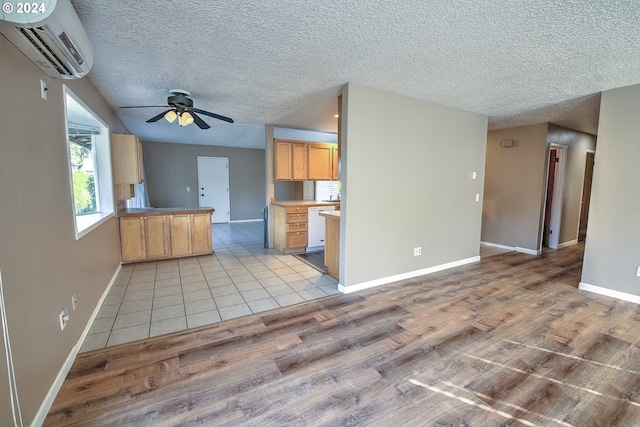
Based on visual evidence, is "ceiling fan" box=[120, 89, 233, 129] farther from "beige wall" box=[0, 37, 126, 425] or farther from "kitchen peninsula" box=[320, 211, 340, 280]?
"kitchen peninsula" box=[320, 211, 340, 280]

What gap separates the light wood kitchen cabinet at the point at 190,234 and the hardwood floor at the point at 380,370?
253 cm

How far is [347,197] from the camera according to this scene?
3.05 metres

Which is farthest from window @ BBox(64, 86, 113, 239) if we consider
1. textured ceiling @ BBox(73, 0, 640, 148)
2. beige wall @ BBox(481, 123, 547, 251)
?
beige wall @ BBox(481, 123, 547, 251)

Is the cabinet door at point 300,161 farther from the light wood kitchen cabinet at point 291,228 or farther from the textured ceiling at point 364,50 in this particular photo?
the textured ceiling at point 364,50

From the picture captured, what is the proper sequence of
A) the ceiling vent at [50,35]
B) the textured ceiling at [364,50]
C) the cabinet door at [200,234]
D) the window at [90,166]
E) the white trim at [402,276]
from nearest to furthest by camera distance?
the ceiling vent at [50,35], the textured ceiling at [364,50], the window at [90,166], the white trim at [402,276], the cabinet door at [200,234]

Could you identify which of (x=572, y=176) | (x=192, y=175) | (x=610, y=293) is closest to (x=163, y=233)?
(x=192, y=175)

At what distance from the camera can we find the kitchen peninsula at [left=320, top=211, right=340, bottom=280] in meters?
3.57

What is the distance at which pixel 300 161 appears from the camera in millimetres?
5363

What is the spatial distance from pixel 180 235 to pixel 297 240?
195 centimetres

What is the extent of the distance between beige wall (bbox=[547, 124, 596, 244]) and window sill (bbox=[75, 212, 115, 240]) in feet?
23.1

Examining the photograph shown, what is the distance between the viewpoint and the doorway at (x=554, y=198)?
5.18 metres

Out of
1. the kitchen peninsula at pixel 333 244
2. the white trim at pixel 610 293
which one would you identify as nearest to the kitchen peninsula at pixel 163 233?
the kitchen peninsula at pixel 333 244

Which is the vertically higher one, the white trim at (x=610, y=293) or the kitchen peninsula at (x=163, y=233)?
the kitchen peninsula at (x=163, y=233)

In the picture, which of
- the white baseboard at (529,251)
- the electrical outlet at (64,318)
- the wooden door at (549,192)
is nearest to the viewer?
the electrical outlet at (64,318)
